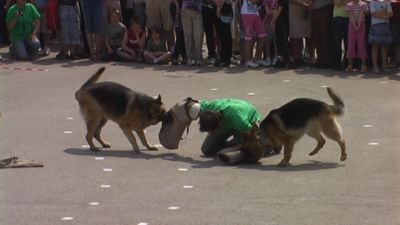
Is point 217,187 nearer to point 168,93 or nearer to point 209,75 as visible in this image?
point 168,93

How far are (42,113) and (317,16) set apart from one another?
5.80 m

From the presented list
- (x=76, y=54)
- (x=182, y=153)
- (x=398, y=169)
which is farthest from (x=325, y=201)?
(x=76, y=54)

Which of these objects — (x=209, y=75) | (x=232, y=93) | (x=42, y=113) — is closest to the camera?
(x=42, y=113)

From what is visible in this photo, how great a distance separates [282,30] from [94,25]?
380 centimetres

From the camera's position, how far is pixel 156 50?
18.5m

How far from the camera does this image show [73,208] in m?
8.50

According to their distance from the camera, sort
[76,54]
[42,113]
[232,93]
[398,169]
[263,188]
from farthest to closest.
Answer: [76,54]
[232,93]
[42,113]
[398,169]
[263,188]

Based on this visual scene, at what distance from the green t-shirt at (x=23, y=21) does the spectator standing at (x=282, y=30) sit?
4918mm

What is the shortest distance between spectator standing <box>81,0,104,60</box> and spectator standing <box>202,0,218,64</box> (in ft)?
7.04

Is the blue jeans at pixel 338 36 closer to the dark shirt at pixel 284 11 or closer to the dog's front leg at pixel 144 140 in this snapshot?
the dark shirt at pixel 284 11

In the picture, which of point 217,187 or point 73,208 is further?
point 217,187

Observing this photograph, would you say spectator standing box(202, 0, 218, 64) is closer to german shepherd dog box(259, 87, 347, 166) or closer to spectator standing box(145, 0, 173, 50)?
spectator standing box(145, 0, 173, 50)

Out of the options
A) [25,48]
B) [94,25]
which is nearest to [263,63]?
[94,25]

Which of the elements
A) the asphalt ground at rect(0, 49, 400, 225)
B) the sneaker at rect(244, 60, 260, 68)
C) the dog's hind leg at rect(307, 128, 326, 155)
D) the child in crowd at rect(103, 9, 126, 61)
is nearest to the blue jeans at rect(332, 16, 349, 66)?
the asphalt ground at rect(0, 49, 400, 225)
